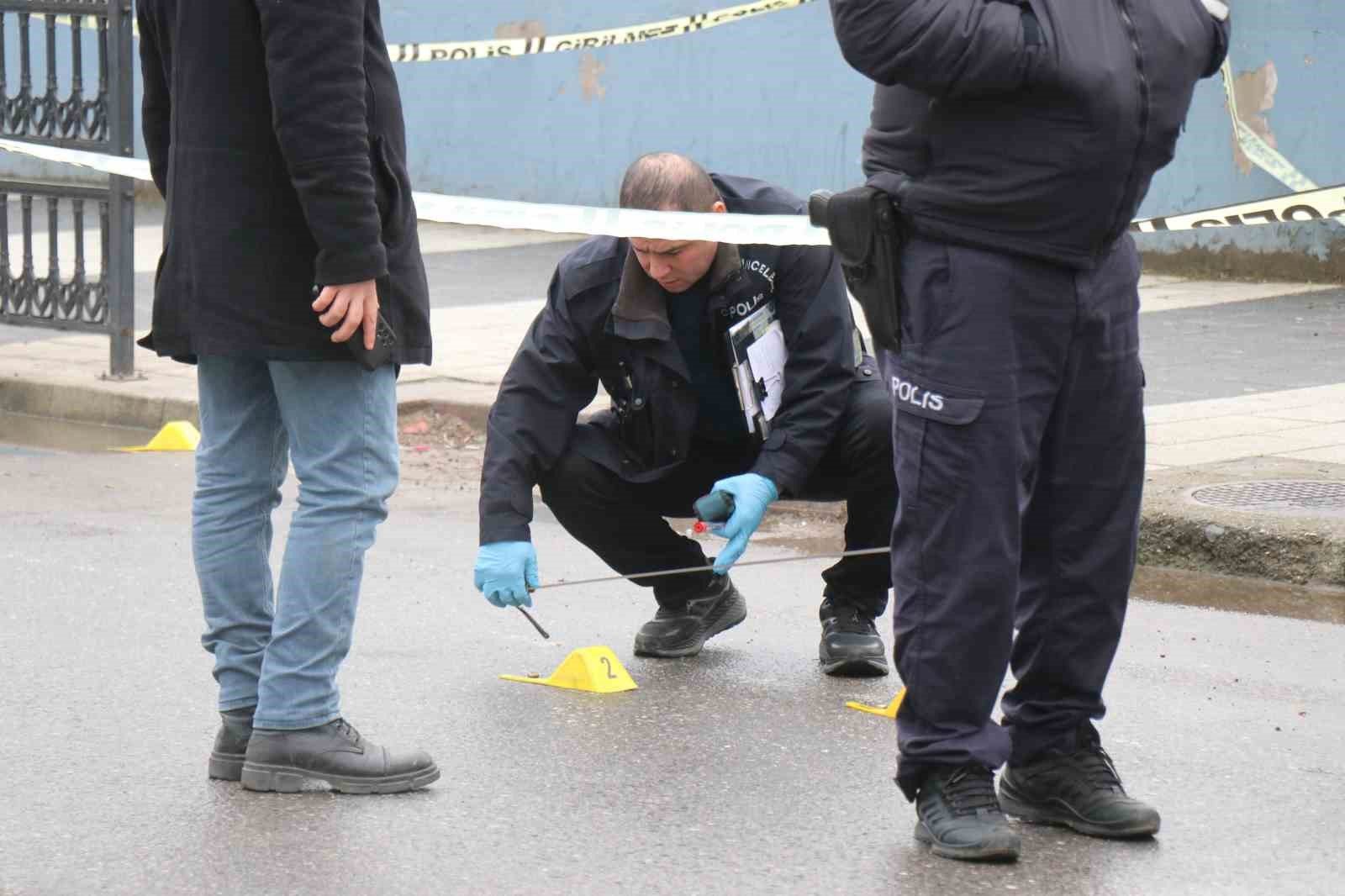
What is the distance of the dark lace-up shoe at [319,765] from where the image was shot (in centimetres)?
376

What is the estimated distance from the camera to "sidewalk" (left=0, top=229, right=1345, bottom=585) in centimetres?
560

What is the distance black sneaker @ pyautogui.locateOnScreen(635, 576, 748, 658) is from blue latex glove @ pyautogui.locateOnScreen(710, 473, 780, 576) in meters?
0.39

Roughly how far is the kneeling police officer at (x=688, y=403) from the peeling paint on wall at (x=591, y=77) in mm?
8985

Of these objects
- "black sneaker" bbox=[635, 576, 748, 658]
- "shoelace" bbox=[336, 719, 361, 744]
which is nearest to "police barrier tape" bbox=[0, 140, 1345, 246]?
"black sneaker" bbox=[635, 576, 748, 658]

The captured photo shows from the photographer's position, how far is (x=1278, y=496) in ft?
19.3

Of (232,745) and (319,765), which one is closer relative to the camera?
(319,765)

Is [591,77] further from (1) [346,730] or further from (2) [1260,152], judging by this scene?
(1) [346,730]

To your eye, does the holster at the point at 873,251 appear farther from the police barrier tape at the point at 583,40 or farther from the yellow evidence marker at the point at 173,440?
the police barrier tape at the point at 583,40

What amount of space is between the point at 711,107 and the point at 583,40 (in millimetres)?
1131

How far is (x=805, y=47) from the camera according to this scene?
12.6 meters

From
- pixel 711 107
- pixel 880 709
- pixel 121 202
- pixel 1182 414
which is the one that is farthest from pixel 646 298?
pixel 711 107

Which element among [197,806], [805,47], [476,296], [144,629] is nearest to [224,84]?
[197,806]

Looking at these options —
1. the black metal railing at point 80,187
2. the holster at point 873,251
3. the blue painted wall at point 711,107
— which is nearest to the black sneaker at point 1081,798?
the holster at point 873,251

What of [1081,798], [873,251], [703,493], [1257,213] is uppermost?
[873,251]
